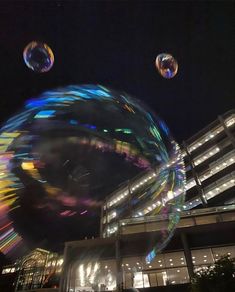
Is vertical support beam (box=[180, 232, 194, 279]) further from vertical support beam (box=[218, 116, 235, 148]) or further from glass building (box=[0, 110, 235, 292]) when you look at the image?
vertical support beam (box=[218, 116, 235, 148])

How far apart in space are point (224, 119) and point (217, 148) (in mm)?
7369

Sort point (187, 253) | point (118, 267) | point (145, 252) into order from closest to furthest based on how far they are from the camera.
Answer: point (187, 253) → point (118, 267) → point (145, 252)

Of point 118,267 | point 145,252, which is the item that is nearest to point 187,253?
point 145,252

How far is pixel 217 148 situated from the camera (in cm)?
5006

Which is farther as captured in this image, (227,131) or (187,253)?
(227,131)

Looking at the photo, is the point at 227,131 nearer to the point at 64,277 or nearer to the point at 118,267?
the point at 118,267

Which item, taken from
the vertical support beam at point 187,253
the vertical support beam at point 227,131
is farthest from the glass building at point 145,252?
the vertical support beam at point 227,131

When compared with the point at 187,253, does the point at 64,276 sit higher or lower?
lower

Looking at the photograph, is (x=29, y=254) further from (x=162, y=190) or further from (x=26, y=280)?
(x=162, y=190)

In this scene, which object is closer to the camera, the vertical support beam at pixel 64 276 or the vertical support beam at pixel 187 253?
the vertical support beam at pixel 187 253

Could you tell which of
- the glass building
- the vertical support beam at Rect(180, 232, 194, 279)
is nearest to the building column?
the glass building

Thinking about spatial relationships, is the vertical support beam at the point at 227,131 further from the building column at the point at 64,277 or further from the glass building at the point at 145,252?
the building column at the point at 64,277

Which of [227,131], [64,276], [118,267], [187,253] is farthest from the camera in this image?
[227,131]

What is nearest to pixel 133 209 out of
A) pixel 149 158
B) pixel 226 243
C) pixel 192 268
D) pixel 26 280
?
pixel 149 158
